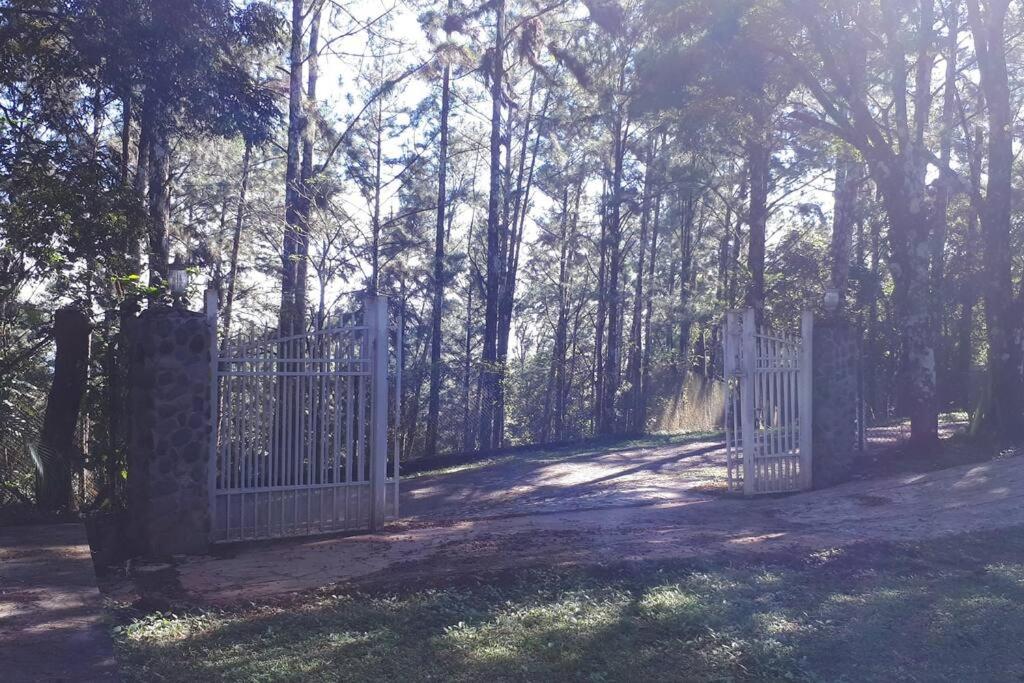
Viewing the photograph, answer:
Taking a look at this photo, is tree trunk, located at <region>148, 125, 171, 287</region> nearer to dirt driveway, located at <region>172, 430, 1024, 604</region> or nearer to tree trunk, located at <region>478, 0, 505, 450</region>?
dirt driveway, located at <region>172, 430, 1024, 604</region>

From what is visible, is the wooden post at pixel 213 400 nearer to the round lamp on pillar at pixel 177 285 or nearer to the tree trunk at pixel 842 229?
the round lamp on pillar at pixel 177 285

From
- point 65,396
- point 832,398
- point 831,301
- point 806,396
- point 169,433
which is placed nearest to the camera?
point 169,433

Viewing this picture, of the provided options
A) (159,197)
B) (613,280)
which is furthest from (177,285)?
(613,280)

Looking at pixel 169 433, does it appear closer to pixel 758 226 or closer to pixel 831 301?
pixel 831 301

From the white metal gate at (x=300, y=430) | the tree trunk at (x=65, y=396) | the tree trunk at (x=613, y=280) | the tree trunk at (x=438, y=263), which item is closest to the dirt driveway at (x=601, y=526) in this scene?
the white metal gate at (x=300, y=430)

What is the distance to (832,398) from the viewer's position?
11.8 meters

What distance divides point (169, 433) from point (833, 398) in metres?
7.91

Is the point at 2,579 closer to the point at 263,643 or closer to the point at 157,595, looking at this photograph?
the point at 157,595

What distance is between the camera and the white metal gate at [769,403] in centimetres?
1111

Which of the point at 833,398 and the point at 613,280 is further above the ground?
the point at 613,280

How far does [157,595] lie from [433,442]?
1627cm

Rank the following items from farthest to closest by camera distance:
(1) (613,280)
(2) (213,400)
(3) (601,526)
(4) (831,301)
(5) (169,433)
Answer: (1) (613,280), (4) (831,301), (3) (601,526), (2) (213,400), (5) (169,433)

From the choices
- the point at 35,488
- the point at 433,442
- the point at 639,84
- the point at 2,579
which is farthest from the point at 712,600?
the point at 433,442

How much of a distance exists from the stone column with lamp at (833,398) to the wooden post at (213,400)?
283 inches
